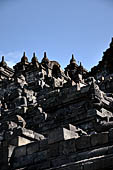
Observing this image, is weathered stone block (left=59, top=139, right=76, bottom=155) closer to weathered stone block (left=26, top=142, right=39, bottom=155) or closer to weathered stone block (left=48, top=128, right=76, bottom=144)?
weathered stone block (left=48, top=128, right=76, bottom=144)

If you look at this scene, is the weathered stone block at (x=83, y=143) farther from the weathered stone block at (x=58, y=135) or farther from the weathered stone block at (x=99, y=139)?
the weathered stone block at (x=58, y=135)

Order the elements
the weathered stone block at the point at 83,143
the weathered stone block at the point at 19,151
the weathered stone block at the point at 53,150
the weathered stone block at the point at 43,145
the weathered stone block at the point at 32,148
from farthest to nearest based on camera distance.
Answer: the weathered stone block at the point at 19,151
the weathered stone block at the point at 32,148
the weathered stone block at the point at 43,145
the weathered stone block at the point at 53,150
the weathered stone block at the point at 83,143

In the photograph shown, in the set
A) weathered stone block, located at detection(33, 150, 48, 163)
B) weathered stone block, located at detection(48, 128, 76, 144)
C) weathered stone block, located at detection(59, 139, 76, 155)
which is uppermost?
weathered stone block, located at detection(48, 128, 76, 144)

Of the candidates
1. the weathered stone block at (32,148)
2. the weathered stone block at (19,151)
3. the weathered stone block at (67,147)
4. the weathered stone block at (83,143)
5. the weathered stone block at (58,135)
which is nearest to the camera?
the weathered stone block at (83,143)

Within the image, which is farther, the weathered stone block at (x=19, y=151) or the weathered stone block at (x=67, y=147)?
the weathered stone block at (x=19, y=151)

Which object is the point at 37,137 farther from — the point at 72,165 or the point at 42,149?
the point at 72,165

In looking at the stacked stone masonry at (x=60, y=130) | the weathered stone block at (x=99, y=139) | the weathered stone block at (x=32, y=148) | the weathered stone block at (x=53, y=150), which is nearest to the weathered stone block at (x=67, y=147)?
the stacked stone masonry at (x=60, y=130)

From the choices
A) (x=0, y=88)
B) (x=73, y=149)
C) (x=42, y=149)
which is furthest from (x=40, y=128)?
(x=0, y=88)

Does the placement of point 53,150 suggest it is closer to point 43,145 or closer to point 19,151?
point 43,145

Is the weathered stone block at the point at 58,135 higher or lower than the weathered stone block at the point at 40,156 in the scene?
higher

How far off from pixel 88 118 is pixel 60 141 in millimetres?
4245

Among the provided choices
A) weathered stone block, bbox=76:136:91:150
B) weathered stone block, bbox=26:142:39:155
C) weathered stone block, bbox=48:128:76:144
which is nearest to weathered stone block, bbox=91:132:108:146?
weathered stone block, bbox=76:136:91:150

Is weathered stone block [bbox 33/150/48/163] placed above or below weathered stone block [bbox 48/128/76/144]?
below

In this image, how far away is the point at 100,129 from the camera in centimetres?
980
